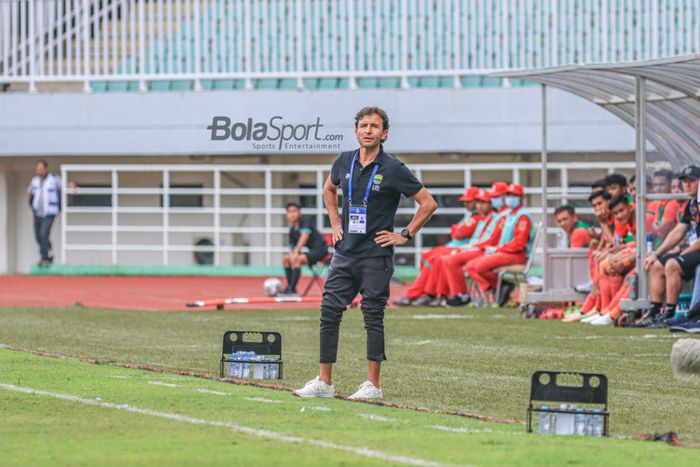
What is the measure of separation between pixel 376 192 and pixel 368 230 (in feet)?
0.86

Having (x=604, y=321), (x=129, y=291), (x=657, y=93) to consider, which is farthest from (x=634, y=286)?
(x=129, y=291)

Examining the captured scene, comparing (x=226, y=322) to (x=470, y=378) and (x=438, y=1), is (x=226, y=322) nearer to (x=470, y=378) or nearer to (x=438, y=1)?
(x=470, y=378)

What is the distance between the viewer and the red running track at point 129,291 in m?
24.1

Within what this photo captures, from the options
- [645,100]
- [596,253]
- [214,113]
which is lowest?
[596,253]

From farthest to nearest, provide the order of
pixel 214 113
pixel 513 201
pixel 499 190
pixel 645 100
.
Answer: pixel 214 113
pixel 499 190
pixel 513 201
pixel 645 100

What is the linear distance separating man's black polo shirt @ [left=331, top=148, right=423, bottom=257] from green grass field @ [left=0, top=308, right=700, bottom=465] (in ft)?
3.42

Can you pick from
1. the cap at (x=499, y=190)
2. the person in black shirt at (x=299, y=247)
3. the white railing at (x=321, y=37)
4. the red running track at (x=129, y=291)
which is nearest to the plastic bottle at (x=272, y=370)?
the red running track at (x=129, y=291)

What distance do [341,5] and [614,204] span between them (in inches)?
565

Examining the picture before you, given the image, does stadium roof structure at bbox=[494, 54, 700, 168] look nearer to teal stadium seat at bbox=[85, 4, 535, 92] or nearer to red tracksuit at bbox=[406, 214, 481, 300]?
red tracksuit at bbox=[406, 214, 481, 300]

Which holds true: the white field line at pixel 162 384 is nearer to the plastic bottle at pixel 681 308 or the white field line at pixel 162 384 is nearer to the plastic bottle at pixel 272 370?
the plastic bottle at pixel 272 370

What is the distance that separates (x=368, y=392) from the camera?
10273mm

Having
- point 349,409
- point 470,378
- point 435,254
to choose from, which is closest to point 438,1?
point 435,254

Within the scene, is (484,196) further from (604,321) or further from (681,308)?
(681,308)

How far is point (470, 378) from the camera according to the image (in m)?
11.9
